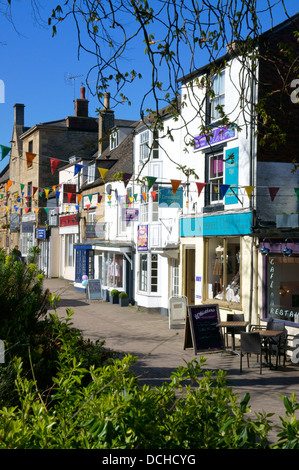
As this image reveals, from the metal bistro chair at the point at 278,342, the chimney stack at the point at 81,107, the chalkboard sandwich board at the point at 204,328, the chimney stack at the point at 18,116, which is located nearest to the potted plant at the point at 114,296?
the chalkboard sandwich board at the point at 204,328

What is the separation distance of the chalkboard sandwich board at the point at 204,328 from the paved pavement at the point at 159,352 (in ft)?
0.90

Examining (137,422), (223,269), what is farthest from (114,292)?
(137,422)

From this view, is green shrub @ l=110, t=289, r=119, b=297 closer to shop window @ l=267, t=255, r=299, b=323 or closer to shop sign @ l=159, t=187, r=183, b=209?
shop sign @ l=159, t=187, r=183, b=209

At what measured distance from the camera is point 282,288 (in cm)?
1656

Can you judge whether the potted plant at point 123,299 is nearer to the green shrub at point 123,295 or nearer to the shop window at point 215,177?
the green shrub at point 123,295

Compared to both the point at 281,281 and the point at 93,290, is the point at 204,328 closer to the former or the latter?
the point at 281,281

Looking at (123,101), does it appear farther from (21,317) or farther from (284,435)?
(284,435)

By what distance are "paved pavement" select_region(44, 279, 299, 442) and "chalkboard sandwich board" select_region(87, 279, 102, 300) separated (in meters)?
0.81

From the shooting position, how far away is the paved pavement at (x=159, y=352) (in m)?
11.2

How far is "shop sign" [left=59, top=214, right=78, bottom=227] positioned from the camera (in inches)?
1544

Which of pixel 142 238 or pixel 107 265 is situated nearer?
pixel 142 238

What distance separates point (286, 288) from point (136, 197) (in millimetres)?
11573

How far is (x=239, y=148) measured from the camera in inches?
700

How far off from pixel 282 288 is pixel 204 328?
9.34ft
